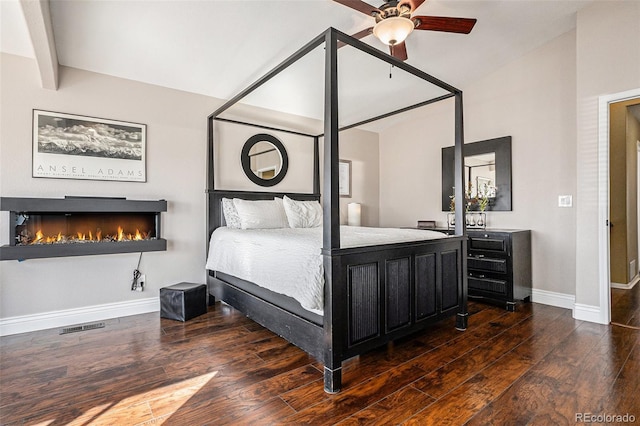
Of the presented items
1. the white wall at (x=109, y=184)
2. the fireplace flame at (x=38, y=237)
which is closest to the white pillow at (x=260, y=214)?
the white wall at (x=109, y=184)

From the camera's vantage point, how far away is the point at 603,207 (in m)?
3.11

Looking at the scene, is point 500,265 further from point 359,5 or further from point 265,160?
point 265,160

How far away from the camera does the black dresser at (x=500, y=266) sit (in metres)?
3.61

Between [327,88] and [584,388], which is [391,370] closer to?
[584,388]

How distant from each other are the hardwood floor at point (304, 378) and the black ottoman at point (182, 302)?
0.76ft

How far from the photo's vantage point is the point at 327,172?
2080 millimetres

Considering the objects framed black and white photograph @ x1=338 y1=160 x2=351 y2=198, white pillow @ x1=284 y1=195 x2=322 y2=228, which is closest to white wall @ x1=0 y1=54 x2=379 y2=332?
white pillow @ x1=284 y1=195 x2=322 y2=228

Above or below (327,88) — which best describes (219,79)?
above

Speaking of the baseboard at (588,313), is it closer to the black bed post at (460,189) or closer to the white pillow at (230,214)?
the black bed post at (460,189)

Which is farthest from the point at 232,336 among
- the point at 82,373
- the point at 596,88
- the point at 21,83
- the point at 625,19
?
the point at 625,19

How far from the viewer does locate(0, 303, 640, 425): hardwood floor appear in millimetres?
1736

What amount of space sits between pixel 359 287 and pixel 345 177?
11.0 feet

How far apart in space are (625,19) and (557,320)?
2877mm

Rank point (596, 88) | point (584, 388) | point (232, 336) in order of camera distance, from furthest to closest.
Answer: point (596, 88) → point (232, 336) → point (584, 388)
